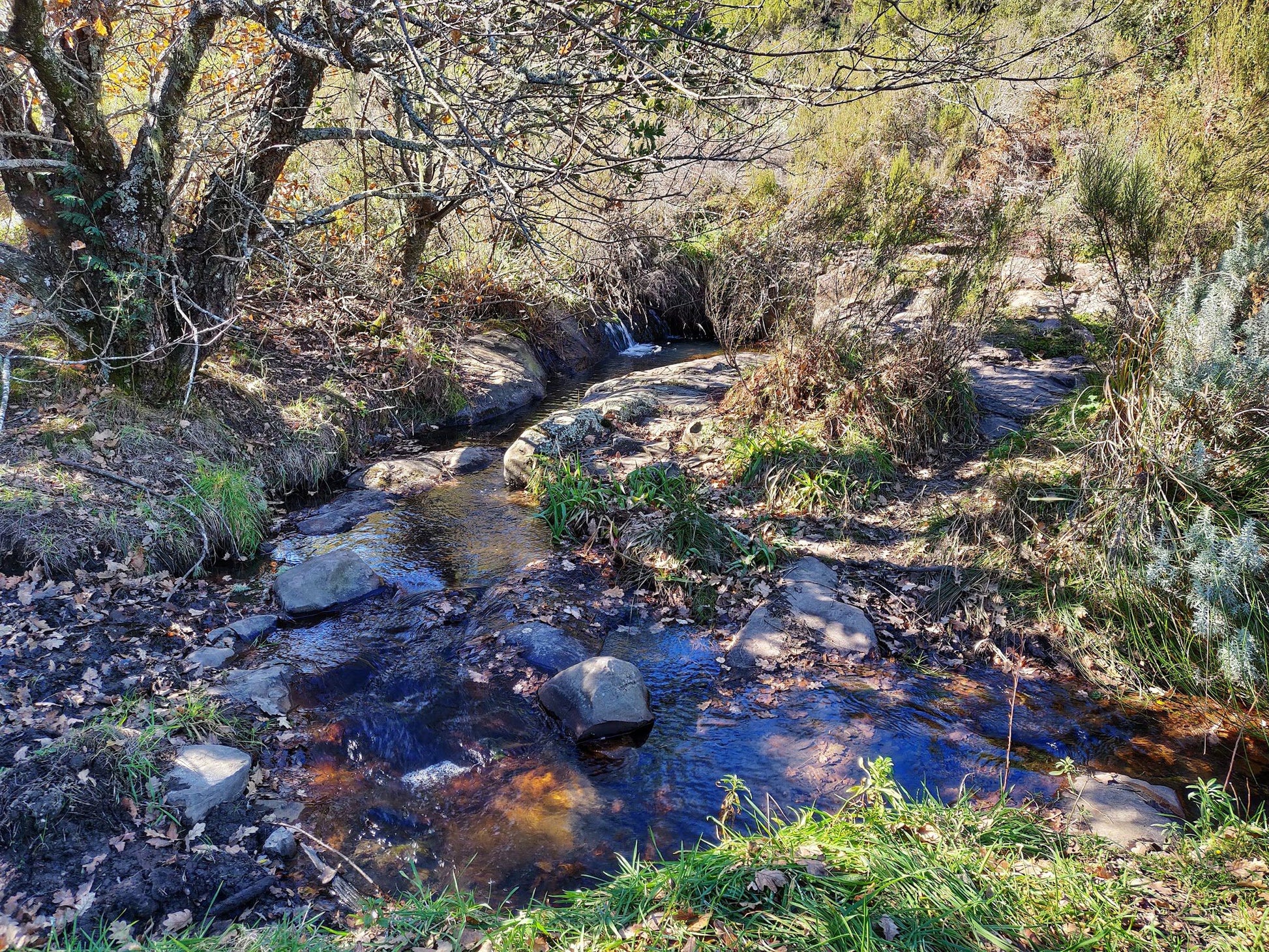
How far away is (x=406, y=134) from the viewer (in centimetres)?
755

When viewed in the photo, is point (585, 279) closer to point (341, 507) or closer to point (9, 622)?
point (341, 507)

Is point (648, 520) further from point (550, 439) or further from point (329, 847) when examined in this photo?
point (329, 847)

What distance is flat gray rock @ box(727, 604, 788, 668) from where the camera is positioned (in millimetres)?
5090

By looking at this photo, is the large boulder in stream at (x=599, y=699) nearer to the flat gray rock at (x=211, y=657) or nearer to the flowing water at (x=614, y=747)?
the flowing water at (x=614, y=747)

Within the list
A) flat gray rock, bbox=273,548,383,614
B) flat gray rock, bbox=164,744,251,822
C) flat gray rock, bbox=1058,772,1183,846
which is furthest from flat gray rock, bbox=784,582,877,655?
flat gray rock, bbox=164,744,251,822

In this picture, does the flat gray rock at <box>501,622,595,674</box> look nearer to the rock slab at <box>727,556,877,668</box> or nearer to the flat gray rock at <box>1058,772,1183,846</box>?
the rock slab at <box>727,556,877,668</box>

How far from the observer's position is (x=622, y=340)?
12.6 metres

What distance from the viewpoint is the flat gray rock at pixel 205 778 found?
352 cm

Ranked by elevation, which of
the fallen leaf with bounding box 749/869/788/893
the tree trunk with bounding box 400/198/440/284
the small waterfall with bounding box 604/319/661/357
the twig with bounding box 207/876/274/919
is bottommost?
the twig with bounding box 207/876/274/919

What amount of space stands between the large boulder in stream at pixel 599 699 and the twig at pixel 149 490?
294cm

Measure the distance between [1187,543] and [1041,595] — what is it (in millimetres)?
998

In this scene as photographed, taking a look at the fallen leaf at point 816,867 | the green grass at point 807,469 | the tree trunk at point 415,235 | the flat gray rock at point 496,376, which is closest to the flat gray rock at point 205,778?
the fallen leaf at point 816,867

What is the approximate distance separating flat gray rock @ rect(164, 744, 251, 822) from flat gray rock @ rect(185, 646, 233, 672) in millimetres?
888

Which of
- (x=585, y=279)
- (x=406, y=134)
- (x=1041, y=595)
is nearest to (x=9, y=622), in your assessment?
(x=406, y=134)
